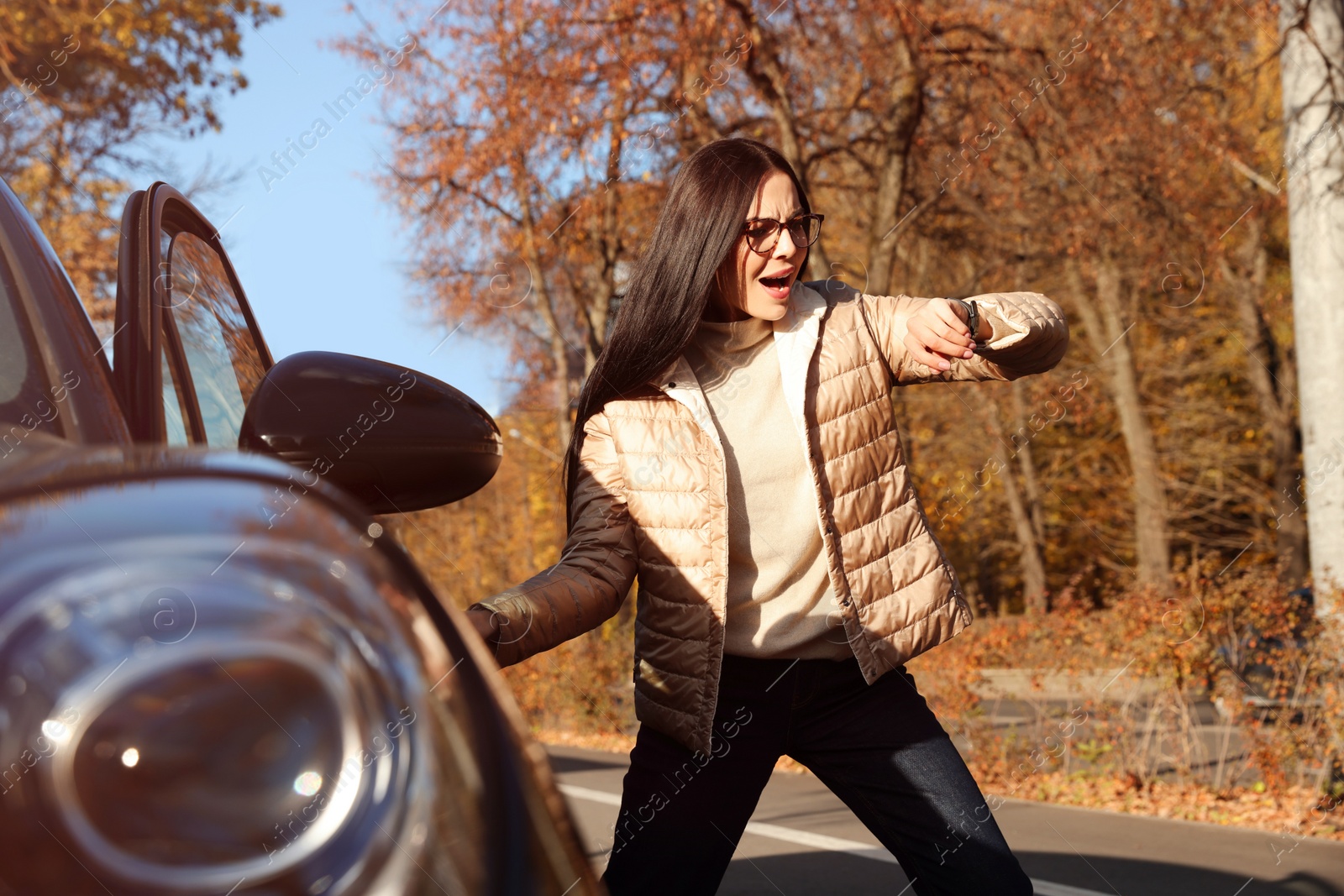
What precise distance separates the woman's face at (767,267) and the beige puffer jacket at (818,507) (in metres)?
0.07

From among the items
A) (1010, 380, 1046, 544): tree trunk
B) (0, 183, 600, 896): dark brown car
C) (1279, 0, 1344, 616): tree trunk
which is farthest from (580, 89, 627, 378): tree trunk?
(0, 183, 600, 896): dark brown car

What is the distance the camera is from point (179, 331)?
229 cm

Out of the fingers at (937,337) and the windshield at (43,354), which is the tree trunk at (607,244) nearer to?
the fingers at (937,337)

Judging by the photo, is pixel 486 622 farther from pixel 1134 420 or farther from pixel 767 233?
pixel 1134 420

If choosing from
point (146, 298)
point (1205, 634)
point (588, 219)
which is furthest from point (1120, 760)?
point (588, 219)

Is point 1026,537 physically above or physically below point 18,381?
below

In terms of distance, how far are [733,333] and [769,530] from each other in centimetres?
45

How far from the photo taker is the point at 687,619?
2.49m

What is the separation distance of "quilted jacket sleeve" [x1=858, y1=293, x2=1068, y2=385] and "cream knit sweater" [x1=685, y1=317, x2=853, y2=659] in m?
0.25

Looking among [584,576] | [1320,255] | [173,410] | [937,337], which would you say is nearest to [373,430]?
[173,410]

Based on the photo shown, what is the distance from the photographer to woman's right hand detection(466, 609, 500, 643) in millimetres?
1930

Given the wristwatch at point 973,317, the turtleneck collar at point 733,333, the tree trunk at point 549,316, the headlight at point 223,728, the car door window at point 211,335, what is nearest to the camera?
the headlight at point 223,728

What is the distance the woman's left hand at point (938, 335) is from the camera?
7.95 ft

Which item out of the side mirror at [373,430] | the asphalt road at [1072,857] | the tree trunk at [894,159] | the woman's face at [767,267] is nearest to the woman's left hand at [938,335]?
the woman's face at [767,267]
